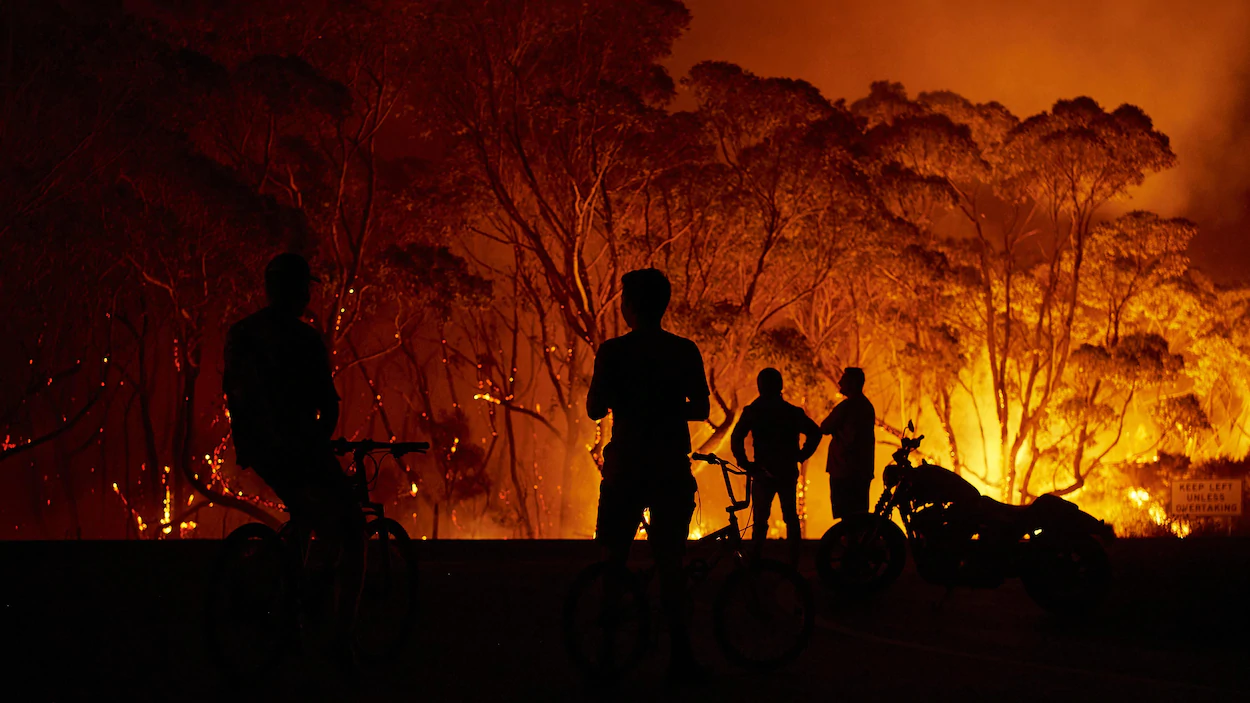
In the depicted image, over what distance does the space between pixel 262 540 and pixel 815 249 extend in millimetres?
23855

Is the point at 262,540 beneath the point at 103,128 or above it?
beneath

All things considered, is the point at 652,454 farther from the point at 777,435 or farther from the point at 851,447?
the point at 851,447

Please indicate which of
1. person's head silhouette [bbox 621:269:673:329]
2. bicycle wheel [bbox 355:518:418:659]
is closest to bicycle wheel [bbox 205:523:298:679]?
bicycle wheel [bbox 355:518:418:659]

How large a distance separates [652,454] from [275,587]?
165 cm

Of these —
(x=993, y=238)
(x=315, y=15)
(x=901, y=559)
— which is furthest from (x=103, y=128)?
(x=993, y=238)

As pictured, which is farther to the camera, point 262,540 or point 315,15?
point 315,15

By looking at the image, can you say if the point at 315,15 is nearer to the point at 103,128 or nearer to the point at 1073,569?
the point at 103,128

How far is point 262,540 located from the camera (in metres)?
4.86

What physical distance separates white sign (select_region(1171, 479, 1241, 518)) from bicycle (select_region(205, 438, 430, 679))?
17279mm

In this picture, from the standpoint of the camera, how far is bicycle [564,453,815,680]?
198 inches

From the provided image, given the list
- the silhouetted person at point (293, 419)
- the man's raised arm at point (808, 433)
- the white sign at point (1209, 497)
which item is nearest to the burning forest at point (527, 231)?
the white sign at point (1209, 497)

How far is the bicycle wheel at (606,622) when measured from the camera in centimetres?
496

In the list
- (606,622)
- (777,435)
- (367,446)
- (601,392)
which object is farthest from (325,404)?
(777,435)

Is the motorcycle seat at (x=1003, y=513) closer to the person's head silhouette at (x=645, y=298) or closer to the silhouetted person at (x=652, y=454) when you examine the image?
the silhouetted person at (x=652, y=454)
